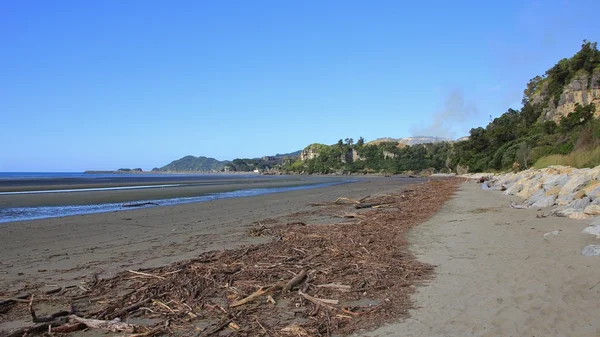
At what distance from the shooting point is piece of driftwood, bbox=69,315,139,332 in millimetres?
4488

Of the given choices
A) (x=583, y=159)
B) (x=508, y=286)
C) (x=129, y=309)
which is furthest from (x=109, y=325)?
(x=583, y=159)

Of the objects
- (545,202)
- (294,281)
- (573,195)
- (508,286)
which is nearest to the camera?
(508,286)

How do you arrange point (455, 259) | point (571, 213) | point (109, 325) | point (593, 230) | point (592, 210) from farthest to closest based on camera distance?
point (571, 213) → point (592, 210) → point (593, 230) → point (455, 259) → point (109, 325)

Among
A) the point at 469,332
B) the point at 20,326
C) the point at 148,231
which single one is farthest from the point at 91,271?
the point at 469,332

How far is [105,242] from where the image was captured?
10.8 m

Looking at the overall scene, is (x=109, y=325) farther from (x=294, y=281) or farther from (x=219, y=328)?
(x=294, y=281)

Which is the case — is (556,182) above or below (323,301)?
above

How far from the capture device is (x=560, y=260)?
7031mm

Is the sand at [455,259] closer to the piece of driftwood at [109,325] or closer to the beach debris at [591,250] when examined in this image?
the beach debris at [591,250]

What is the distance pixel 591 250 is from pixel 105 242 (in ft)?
36.3

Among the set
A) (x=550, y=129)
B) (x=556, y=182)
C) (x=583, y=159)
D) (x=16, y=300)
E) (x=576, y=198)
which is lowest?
(x=16, y=300)

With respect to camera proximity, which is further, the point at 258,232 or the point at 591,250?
the point at 258,232

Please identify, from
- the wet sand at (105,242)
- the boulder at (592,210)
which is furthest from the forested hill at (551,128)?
the wet sand at (105,242)

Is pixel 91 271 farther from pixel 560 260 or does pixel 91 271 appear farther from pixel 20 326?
pixel 560 260
